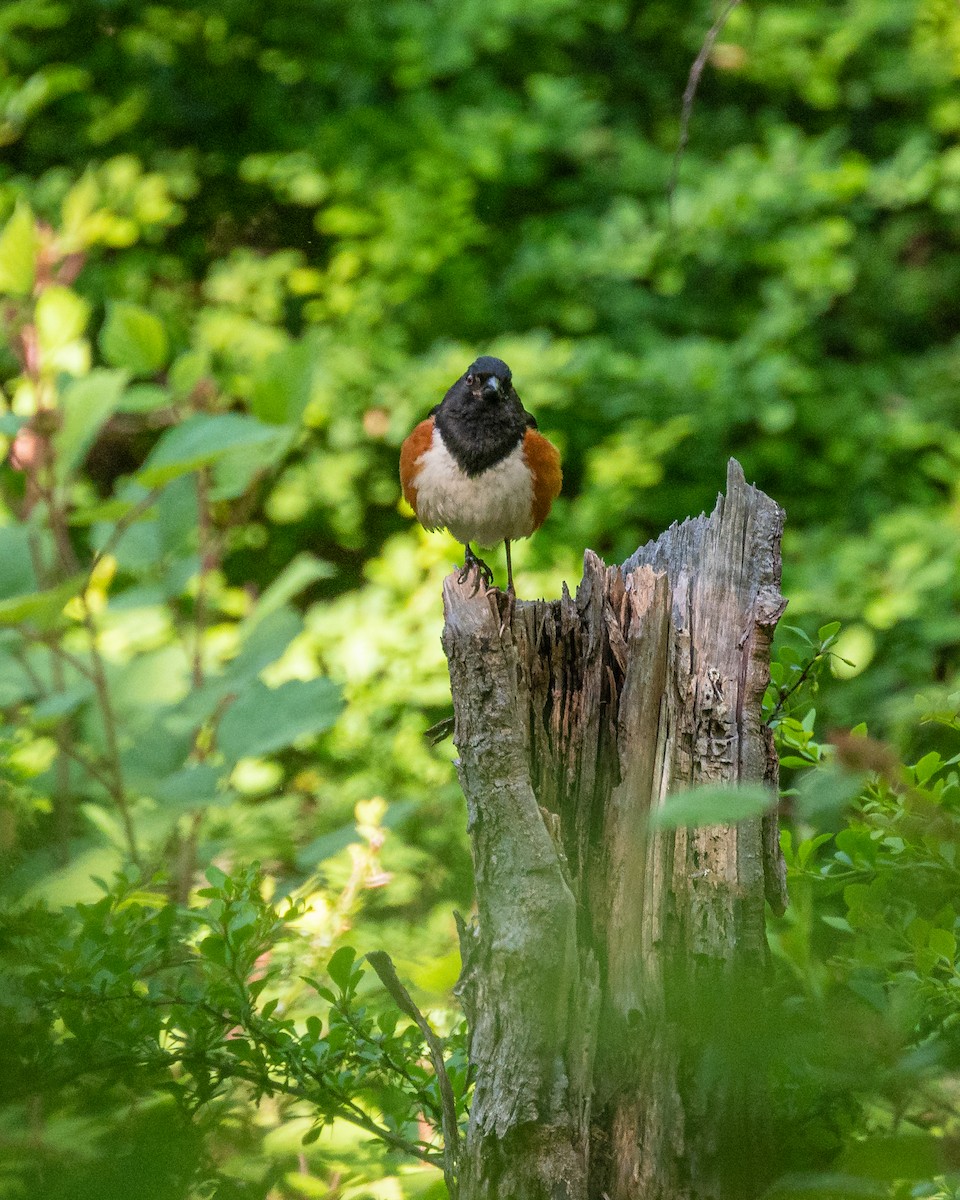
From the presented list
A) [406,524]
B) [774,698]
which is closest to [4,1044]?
[774,698]

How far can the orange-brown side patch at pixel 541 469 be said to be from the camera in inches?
92.7

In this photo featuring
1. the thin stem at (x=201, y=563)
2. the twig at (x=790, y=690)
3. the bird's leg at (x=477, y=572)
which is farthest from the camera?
the thin stem at (x=201, y=563)

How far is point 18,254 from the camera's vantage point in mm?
2074

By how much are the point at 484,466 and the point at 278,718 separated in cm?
65

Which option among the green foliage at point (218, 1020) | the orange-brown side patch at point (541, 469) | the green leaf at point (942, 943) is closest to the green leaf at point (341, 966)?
the green foliage at point (218, 1020)

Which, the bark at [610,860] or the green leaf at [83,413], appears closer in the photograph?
the bark at [610,860]

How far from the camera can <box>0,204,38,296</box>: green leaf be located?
2.06 meters

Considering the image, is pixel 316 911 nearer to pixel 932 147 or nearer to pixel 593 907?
pixel 593 907

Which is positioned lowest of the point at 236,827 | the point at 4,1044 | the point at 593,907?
the point at 4,1044

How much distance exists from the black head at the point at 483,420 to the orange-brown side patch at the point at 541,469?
3cm

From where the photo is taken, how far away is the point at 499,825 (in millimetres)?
1331

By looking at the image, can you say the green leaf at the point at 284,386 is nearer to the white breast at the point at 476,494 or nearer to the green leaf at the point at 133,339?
the green leaf at the point at 133,339

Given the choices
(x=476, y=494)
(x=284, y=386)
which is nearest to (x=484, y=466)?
(x=476, y=494)

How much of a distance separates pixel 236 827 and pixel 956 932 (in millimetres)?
1881
